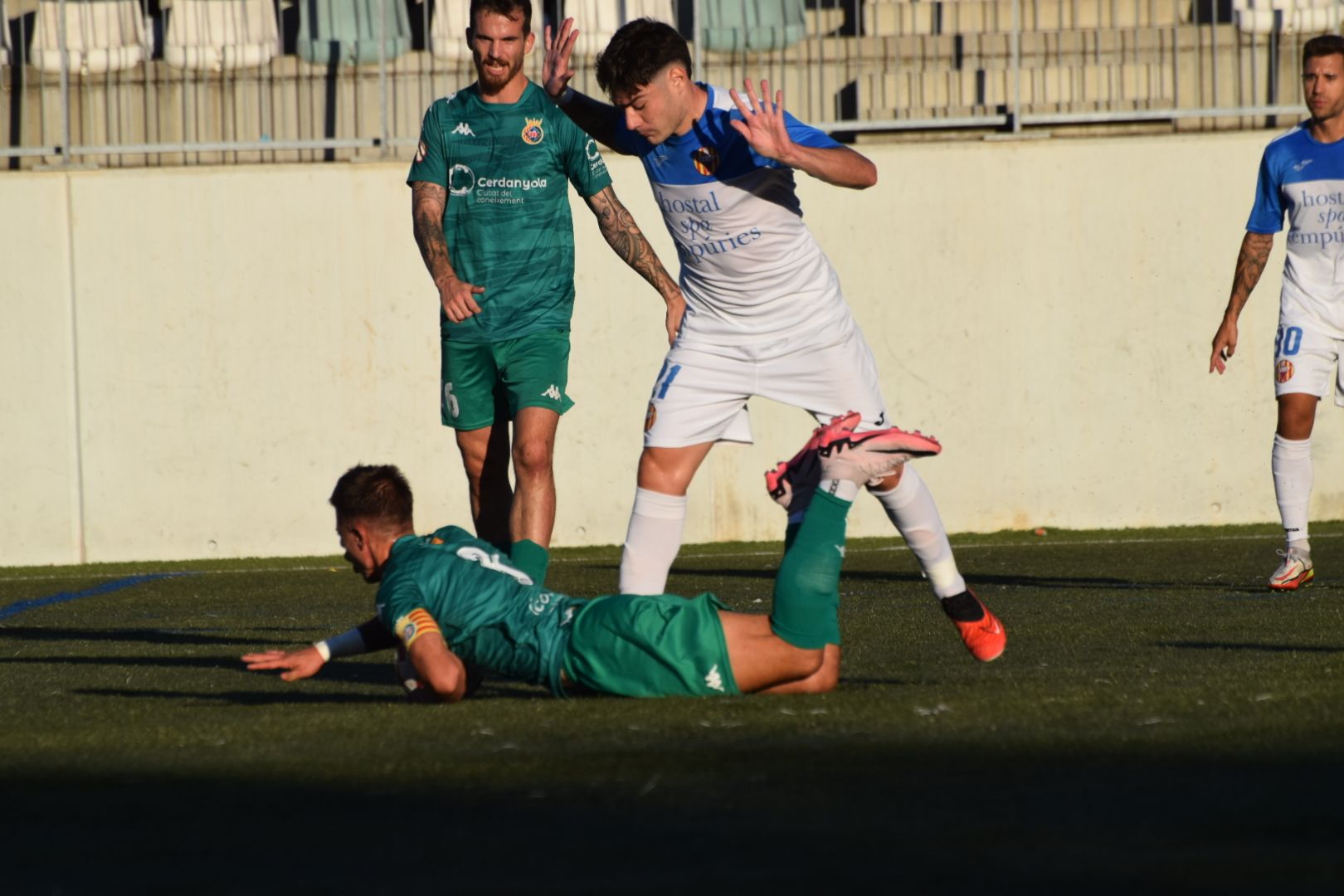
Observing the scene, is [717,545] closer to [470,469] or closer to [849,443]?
[470,469]

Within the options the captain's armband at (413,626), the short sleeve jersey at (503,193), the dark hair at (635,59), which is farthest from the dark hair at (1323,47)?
the captain's armband at (413,626)

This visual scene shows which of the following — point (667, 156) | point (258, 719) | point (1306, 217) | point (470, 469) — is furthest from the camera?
point (1306, 217)

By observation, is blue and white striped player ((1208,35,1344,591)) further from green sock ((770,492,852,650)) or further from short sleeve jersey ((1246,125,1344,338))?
green sock ((770,492,852,650))

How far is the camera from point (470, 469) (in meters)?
6.12

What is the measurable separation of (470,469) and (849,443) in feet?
7.28

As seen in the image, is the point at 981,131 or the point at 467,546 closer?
the point at 467,546

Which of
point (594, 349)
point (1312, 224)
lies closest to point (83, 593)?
point (594, 349)

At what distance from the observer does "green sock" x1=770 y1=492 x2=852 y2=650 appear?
3838 millimetres

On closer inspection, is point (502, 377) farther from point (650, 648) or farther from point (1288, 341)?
point (1288, 341)

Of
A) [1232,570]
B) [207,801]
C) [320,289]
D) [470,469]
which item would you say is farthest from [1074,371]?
[207,801]

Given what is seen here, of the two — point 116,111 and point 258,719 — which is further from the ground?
point 116,111

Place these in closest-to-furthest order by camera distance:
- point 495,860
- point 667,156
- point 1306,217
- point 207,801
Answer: point 495,860
point 207,801
point 667,156
point 1306,217

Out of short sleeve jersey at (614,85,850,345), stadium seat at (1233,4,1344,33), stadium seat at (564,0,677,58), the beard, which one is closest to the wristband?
short sleeve jersey at (614,85,850,345)

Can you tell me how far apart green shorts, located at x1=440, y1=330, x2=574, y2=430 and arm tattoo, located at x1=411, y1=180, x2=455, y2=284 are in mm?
311
